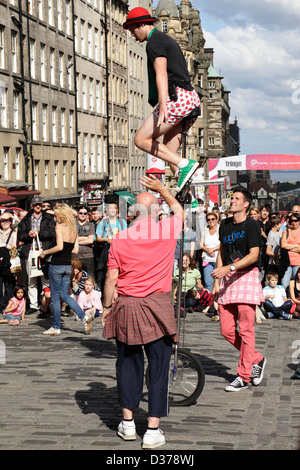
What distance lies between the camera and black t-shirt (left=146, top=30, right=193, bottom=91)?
768cm

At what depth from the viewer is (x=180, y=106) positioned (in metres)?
7.90

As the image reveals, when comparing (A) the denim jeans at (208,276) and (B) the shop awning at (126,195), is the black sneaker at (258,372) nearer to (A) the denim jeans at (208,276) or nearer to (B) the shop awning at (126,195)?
(A) the denim jeans at (208,276)

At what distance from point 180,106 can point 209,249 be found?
8.91 meters

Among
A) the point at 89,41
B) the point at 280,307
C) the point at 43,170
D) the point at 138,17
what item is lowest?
the point at 280,307

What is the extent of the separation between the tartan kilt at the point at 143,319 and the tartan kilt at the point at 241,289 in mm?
2206

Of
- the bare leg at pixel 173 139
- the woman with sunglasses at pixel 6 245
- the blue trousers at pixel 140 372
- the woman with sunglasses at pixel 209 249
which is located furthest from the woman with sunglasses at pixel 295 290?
the blue trousers at pixel 140 372

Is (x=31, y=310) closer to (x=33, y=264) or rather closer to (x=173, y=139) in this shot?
(x=33, y=264)

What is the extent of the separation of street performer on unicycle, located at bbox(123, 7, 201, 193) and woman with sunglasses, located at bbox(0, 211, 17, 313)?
788 cm

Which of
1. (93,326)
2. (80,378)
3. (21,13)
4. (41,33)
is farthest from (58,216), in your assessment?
(41,33)

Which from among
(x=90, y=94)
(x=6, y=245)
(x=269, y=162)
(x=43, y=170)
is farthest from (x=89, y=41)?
(x=6, y=245)

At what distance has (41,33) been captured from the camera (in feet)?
149

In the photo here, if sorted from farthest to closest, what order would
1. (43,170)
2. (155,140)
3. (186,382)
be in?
1. (43,170)
2. (186,382)
3. (155,140)

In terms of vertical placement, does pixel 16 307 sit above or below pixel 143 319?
below

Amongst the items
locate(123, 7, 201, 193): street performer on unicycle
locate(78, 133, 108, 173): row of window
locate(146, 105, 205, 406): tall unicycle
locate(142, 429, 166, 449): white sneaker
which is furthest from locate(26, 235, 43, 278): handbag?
locate(78, 133, 108, 173): row of window
